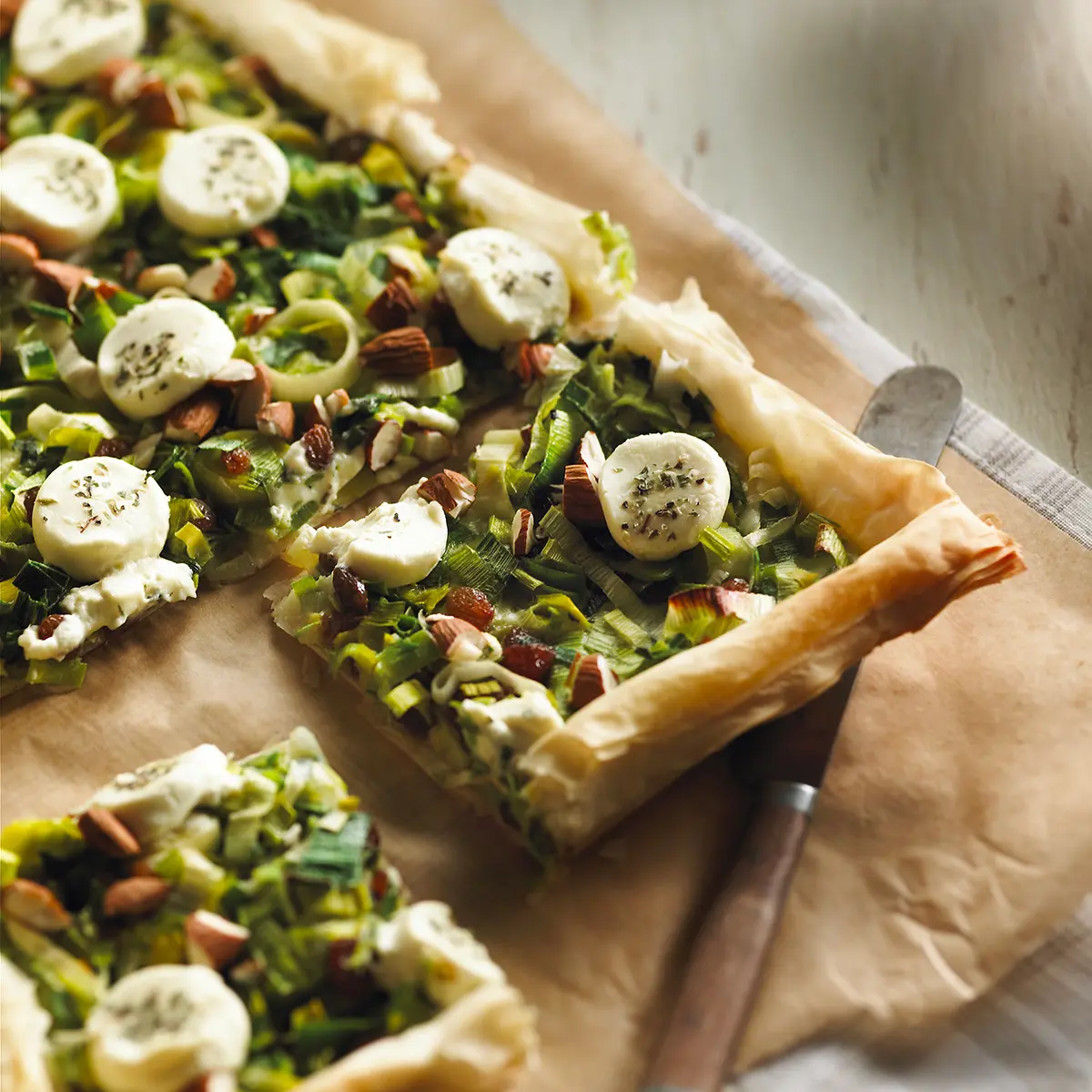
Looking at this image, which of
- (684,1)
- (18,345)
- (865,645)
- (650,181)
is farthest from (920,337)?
(18,345)

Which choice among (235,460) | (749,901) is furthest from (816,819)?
(235,460)

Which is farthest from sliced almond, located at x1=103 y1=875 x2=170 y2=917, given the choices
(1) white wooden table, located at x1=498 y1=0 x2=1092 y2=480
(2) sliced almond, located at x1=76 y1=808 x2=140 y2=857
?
(1) white wooden table, located at x1=498 y1=0 x2=1092 y2=480

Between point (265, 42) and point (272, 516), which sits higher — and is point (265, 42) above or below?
Result: above

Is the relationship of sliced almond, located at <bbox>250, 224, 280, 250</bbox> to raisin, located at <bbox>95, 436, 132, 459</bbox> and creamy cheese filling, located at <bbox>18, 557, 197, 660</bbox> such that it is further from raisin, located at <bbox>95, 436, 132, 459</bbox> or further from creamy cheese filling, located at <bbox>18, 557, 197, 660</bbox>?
creamy cheese filling, located at <bbox>18, 557, 197, 660</bbox>

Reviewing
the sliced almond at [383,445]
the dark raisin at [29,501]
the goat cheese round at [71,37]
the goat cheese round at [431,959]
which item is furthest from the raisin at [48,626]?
Answer: the goat cheese round at [71,37]

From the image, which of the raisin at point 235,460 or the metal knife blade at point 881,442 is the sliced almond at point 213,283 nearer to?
the raisin at point 235,460

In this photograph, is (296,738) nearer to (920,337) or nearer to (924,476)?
(924,476)
